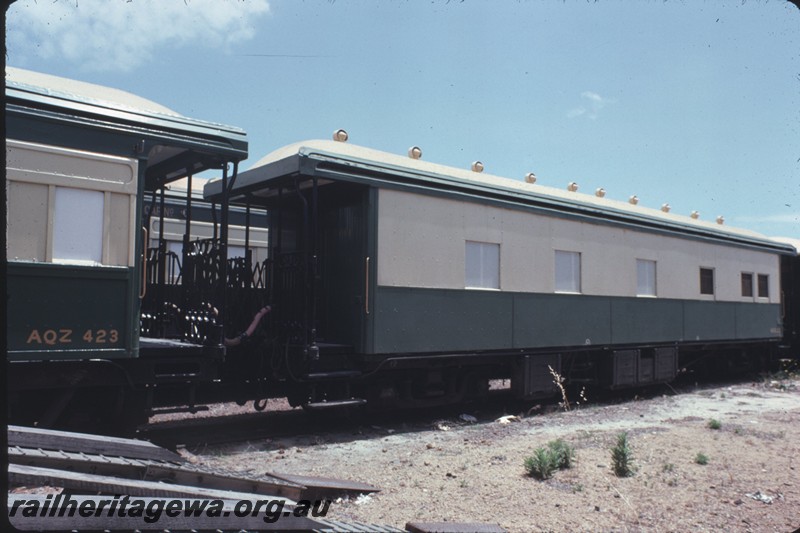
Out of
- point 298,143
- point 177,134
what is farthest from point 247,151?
point 298,143

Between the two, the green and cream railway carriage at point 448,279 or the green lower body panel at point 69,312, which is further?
the green and cream railway carriage at point 448,279

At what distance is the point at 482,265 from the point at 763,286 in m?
9.39

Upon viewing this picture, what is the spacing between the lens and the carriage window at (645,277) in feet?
37.9

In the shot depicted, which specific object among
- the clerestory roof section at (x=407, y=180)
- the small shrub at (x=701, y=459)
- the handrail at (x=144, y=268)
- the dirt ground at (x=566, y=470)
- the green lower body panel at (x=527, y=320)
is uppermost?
the clerestory roof section at (x=407, y=180)

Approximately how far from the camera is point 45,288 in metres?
5.50

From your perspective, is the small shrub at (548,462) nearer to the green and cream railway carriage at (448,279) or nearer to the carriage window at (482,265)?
the green and cream railway carriage at (448,279)

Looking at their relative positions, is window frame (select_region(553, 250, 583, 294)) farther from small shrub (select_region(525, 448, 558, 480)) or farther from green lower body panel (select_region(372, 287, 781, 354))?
small shrub (select_region(525, 448, 558, 480))

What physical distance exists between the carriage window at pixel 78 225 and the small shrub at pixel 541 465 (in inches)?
165

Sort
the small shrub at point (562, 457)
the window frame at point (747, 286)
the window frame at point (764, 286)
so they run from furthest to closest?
the window frame at point (764, 286) < the window frame at point (747, 286) < the small shrub at point (562, 457)

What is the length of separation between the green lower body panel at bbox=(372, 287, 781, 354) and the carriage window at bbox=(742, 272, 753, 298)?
1.01m

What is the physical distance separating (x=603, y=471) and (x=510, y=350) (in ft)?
11.4

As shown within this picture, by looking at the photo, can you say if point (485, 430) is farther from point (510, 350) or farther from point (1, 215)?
point (1, 215)

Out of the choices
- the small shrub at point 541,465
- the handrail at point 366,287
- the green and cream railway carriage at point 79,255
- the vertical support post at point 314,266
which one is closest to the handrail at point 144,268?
the green and cream railway carriage at point 79,255

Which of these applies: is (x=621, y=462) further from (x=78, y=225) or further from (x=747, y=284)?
(x=747, y=284)
